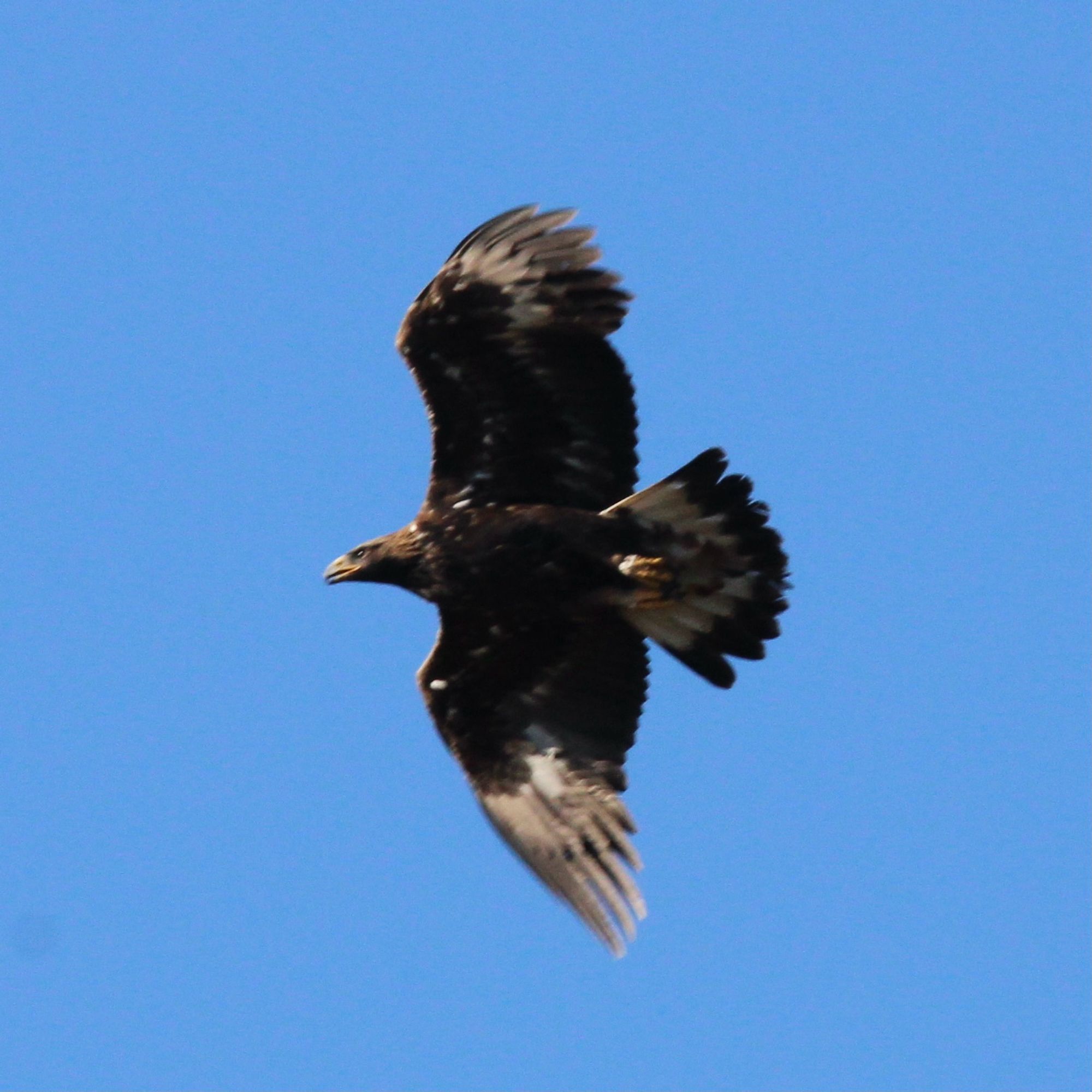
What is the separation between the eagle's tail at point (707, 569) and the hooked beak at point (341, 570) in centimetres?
161

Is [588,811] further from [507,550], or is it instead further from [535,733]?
[507,550]

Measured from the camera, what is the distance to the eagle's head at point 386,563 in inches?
498

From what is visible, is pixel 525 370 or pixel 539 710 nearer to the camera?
pixel 525 370

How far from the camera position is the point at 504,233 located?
40.4 ft

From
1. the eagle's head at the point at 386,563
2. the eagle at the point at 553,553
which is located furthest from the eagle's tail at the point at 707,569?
the eagle's head at the point at 386,563

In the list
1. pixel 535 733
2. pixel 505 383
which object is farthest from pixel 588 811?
pixel 505 383

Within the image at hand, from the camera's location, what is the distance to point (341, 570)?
13.1 m

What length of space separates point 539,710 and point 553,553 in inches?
40.0

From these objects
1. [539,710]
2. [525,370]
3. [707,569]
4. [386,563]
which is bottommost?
[539,710]

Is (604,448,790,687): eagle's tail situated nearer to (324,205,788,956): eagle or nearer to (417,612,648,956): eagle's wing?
(324,205,788,956): eagle

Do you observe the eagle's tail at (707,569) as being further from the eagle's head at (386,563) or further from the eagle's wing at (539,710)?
the eagle's head at (386,563)

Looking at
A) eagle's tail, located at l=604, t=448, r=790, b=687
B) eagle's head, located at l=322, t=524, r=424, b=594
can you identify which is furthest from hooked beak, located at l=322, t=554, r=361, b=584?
eagle's tail, located at l=604, t=448, r=790, b=687

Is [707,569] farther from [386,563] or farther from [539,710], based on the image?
[386,563]

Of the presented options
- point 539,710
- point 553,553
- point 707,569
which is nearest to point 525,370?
point 553,553
